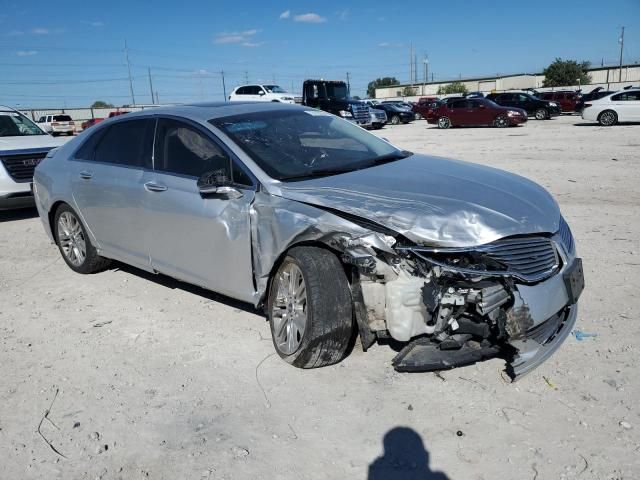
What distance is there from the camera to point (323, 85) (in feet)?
92.4

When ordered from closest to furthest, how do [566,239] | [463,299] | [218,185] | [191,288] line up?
[463,299], [566,239], [218,185], [191,288]

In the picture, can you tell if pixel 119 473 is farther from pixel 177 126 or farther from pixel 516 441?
pixel 177 126

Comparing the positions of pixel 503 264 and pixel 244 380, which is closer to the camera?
pixel 503 264

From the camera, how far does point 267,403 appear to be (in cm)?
330

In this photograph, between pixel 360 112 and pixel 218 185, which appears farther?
pixel 360 112

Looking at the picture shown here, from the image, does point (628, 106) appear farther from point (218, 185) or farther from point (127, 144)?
point (218, 185)

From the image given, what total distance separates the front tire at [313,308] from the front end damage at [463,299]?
12 cm

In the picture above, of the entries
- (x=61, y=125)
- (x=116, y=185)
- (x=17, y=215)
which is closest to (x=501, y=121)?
(x=17, y=215)

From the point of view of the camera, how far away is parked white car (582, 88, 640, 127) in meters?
22.2

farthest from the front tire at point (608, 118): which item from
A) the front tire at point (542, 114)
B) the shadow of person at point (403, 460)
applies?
the shadow of person at point (403, 460)

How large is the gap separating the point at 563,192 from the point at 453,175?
18.8 feet

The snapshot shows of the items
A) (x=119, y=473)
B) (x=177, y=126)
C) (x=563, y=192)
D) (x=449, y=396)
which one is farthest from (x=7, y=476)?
(x=563, y=192)

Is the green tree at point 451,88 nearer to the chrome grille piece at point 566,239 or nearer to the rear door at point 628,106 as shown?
the rear door at point 628,106

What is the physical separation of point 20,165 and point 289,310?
22.1ft
